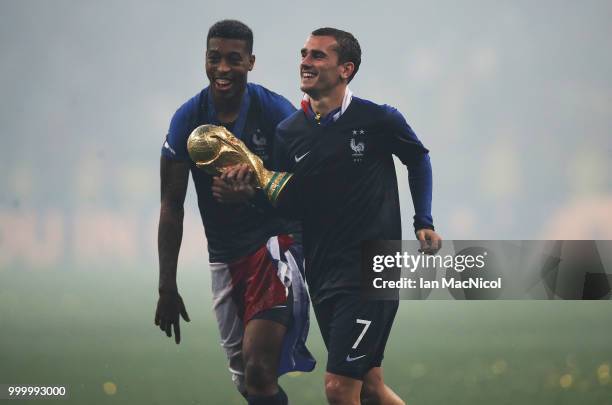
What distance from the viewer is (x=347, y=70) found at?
7.81 meters

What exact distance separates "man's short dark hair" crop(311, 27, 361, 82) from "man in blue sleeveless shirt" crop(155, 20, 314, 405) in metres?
0.69

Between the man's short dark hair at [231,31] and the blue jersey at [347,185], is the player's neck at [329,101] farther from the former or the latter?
the man's short dark hair at [231,31]

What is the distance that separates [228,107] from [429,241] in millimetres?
1766

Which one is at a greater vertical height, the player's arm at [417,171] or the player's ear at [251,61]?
the player's ear at [251,61]

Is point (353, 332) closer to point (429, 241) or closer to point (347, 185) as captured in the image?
point (429, 241)

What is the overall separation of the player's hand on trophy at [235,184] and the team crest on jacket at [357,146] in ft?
2.44

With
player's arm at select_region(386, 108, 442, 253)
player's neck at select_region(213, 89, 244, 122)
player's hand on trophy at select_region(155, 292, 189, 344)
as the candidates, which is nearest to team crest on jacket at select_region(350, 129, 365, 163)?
player's arm at select_region(386, 108, 442, 253)

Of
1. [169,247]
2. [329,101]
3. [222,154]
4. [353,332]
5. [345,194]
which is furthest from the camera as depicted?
[169,247]

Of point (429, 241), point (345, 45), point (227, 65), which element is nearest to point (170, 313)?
point (227, 65)

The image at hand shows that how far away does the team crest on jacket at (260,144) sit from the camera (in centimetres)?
821

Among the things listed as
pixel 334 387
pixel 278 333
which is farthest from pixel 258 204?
pixel 334 387

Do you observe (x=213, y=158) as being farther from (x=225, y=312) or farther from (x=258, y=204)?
(x=225, y=312)

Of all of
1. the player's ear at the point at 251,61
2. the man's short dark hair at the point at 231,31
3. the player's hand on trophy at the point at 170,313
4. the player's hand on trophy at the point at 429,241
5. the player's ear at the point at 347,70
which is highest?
the man's short dark hair at the point at 231,31

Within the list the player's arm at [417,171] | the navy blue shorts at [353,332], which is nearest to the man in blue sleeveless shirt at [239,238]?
the navy blue shorts at [353,332]
